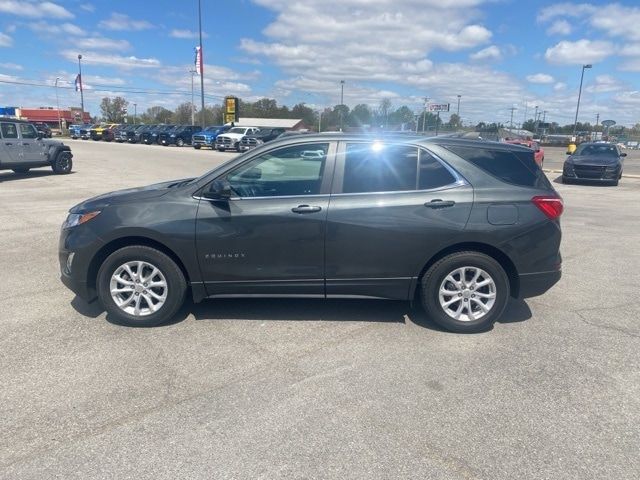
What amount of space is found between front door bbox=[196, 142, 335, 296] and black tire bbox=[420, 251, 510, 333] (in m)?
0.96

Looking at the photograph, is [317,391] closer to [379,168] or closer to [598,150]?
[379,168]

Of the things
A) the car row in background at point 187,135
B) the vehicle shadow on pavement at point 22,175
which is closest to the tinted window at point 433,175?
the vehicle shadow on pavement at point 22,175

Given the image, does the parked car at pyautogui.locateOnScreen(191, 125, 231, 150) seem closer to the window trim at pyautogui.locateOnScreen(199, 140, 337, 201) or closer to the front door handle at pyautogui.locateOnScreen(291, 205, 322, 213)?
the window trim at pyautogui.locateOnScreen(199, 140, 337, 201)

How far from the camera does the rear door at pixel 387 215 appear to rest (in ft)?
13.7

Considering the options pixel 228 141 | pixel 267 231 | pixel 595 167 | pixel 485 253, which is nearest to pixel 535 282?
pixel 485 253

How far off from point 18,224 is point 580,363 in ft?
30.0

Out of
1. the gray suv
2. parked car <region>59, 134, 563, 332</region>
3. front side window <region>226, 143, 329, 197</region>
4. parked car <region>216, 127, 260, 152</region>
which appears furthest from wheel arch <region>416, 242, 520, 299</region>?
parked car <region>216, 127, 260, 152</region>

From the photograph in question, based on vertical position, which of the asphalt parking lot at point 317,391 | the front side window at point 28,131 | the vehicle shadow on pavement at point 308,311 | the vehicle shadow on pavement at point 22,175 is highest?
the front side window at point 28,131

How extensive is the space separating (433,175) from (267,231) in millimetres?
1538

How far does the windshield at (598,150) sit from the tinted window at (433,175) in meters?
17.8

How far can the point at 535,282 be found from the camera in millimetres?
4352

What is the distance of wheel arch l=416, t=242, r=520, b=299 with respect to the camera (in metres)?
4.32

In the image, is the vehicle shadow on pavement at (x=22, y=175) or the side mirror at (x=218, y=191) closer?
the side mirror at (x=218, y=191)

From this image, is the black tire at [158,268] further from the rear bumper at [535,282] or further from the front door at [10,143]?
the front door at [10,143]
